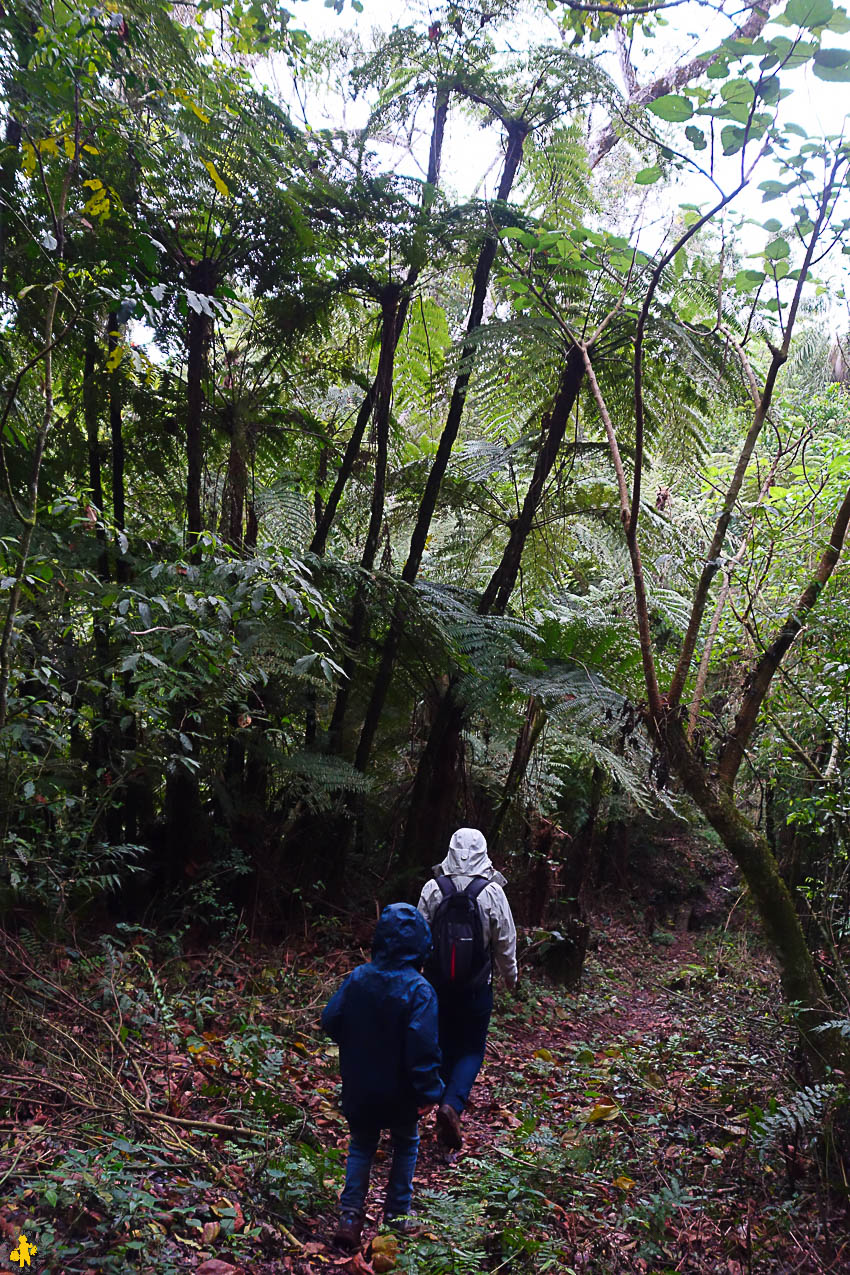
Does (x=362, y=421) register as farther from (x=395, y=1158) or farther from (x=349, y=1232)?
(x=349, y=1232)

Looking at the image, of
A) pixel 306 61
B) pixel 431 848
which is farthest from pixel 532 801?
pixel 306 61

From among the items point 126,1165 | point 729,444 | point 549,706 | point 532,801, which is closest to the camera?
point 126,1165

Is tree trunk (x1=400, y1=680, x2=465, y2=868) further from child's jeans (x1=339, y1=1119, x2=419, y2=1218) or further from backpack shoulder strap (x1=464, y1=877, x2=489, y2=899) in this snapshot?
child's jeans (x1=339, y1=1119, x2=419, y2=1218)

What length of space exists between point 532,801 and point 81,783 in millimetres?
3629

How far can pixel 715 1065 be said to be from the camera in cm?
414

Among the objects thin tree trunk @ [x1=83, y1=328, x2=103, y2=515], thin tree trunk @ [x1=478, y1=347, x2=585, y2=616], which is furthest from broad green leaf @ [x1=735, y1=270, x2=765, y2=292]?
thin tree trunk @ [x1=83, y1=328, x2=103, y2=515]

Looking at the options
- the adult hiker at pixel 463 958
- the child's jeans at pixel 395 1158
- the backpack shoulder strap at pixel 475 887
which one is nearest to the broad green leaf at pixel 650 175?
the adult hiker at pixel 463 958

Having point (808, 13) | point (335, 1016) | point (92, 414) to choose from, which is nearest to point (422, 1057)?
point (335, 1016)

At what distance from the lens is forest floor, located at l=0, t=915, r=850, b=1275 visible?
249 centimetres

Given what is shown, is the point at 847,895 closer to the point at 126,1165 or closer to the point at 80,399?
the point at 126,1165

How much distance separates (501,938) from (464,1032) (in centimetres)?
46

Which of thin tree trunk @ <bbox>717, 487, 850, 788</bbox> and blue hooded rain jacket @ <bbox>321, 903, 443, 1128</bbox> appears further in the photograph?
thin tree trunk @ <bbox>717, 487, 850, 788</bbox>

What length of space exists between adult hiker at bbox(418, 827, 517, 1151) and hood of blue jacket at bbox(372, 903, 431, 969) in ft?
2.74
